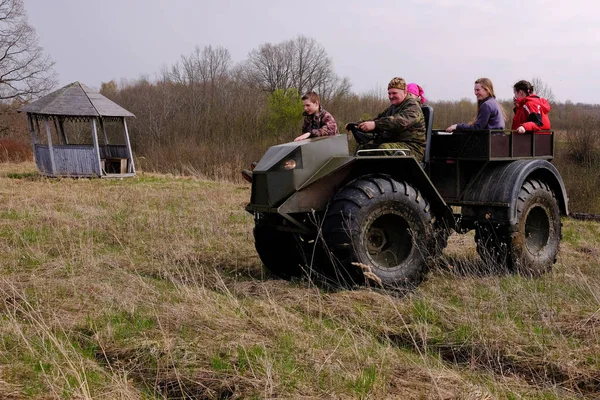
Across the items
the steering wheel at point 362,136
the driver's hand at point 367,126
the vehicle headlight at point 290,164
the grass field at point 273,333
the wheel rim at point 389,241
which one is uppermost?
the driver's hand at point 367,126

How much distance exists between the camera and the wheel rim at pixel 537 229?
22.5ft

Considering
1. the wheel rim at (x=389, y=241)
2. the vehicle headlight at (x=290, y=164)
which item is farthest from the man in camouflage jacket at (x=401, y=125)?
the vehicle headlight at (x=290, y=164)

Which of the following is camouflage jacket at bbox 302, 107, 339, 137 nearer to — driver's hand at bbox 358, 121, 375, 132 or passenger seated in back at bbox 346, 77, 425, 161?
passenger seated in back at bbox 346, 77, 425, 161

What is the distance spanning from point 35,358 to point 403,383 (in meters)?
2.22

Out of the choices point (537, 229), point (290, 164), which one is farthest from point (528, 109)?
point (290, 164)

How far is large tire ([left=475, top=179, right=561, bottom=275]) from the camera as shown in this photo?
6223mm

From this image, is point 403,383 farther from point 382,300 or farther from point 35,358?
point 35,358

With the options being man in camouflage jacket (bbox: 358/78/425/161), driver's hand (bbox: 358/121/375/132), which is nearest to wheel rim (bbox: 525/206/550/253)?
man in camouflage jacket (bbox: 358/78/425/161)

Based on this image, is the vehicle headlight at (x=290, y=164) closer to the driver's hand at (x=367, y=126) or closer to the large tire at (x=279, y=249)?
the large tire at (x=279, y=249)

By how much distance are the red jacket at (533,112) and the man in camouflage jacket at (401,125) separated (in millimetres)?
1668

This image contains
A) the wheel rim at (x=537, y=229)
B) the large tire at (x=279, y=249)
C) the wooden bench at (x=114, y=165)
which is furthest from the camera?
the wooden bench at (x=114, y=165)

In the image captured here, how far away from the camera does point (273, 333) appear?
4117 mm

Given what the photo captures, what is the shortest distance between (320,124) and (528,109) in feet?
8.30

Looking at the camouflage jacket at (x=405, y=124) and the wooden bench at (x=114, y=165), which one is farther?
the wooden bench at (x=114, y=165)
